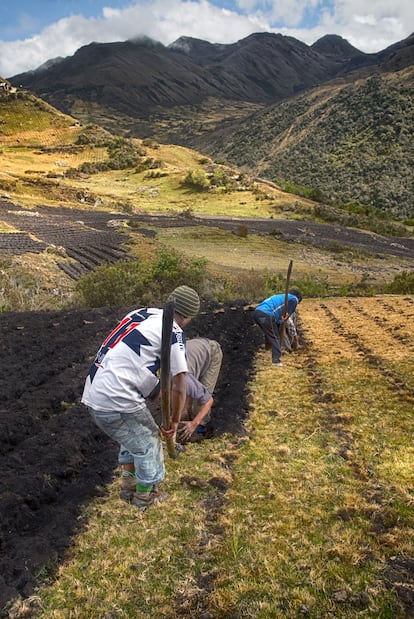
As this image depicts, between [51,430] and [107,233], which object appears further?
[107,233]

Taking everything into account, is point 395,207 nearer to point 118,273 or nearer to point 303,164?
point 303,164

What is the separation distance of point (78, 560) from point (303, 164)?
249ft

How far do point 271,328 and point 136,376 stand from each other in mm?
5567

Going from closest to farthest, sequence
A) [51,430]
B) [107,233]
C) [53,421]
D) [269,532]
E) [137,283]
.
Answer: [269,532], [51,430], [53,421], [137,283], [107,233]

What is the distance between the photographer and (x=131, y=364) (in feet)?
12.0

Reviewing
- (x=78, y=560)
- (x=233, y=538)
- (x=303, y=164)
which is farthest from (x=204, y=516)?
(x=303, y=164)

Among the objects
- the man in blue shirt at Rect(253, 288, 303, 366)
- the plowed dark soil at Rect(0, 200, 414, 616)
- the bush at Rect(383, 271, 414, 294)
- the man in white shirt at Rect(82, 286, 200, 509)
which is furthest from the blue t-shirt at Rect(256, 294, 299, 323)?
the bush at Rect(383, 271, 414, 294)

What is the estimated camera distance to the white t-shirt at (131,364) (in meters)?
3.62

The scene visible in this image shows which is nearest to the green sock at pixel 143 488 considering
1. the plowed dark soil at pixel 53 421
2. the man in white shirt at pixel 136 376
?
the man in white shirt at pixel 136 376

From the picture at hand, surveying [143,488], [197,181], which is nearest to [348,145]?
[197,181]

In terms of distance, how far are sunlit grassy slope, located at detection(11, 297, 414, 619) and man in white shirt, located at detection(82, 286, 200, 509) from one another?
82 centimetres

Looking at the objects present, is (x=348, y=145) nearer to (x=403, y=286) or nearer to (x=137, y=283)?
(x=403, y=286)

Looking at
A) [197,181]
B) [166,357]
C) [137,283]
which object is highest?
[166,357]

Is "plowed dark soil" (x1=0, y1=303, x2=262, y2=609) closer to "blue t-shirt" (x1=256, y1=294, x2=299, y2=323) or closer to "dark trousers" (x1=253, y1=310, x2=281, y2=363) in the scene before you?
"dark trousers" (x1=253, y1=310, x2=281, y2=363)
